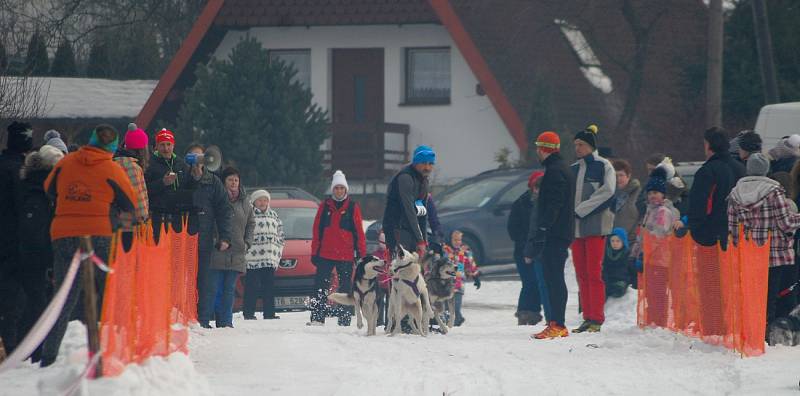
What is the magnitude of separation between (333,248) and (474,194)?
8.05 metres

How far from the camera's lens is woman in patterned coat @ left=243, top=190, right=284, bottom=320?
17.5 m

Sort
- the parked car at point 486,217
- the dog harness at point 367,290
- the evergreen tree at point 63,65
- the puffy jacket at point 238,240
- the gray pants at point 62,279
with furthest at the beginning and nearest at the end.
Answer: the evergreen tree at point 63,65 < the parked car at point 486,217 < the puffy jacket at point 238,240 < the dog harness at point 367,290 < the gray pants at point 62,279

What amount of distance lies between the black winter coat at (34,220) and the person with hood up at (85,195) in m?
0.74

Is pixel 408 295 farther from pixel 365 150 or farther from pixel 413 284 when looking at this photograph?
pixel 365 150

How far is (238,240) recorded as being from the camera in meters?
16.1

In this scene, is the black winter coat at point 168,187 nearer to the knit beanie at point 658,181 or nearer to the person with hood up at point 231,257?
the person with hood up at point 231,257

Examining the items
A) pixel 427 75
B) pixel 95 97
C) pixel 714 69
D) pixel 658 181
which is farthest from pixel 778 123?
pixel 95 97

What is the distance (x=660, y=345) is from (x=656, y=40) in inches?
1083

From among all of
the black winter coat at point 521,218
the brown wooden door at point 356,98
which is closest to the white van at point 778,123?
the black winter coat at point 521,218

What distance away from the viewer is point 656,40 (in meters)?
39.6

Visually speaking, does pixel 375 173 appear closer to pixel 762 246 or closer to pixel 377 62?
pixel 377 62

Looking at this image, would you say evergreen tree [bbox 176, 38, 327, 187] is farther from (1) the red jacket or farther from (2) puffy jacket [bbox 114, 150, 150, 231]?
(2) puffy jacket [bbox 114, 150, 150, 231]

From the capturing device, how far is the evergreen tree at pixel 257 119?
94.4 ft

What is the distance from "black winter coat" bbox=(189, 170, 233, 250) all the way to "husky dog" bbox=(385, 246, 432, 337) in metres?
2.20
